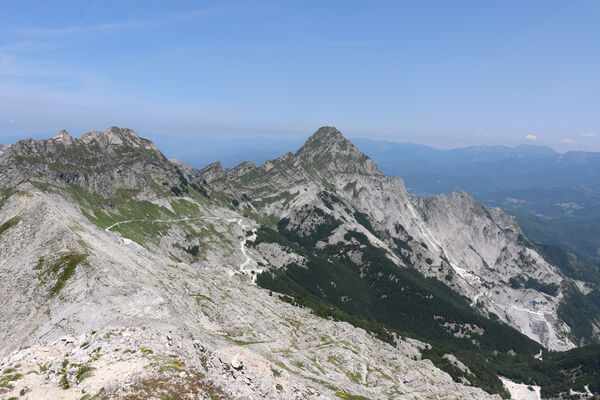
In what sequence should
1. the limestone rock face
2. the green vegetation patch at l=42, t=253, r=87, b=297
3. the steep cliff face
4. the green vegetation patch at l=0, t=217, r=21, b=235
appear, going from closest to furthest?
1. the steep cliff face
2. the limestone rock face
3. the green vegetation patch at l=42, t=253, r=87, b=297
4. the green vegetation patch at l=0, t=217, r=21, b=235

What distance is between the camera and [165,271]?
141375 mm

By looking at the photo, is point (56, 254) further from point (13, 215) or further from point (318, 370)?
point (318, 370)

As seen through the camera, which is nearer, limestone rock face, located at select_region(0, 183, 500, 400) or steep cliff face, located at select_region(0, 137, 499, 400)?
steep cliff face, located at select_region(0, 137, 499, 400)

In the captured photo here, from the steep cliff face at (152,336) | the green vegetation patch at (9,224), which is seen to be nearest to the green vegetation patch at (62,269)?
the steep cliff face at (152,336)

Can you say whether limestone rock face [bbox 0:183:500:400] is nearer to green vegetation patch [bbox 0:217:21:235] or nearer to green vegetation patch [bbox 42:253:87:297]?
green vegetation patch [bbox 42:253:87:297]

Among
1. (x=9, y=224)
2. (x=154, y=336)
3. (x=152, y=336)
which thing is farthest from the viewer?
(x=9, y=224)

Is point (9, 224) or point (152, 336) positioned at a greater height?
point (152, 336)

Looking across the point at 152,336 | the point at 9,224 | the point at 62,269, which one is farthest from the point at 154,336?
the point at 9,224

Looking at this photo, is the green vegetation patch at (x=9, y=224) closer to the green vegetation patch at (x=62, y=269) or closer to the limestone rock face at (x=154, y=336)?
the limestone rock face at (x=154, y=336)

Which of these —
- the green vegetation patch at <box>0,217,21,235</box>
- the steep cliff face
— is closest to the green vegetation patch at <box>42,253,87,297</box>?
the steep cliff face

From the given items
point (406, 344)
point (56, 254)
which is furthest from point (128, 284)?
point (406, 344)

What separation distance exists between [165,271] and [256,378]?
10808 centimetres

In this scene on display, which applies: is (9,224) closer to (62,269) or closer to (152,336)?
(62,269)

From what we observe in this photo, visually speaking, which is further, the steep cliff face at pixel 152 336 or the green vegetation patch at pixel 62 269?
the green vegetation patch at pixel 62 269
